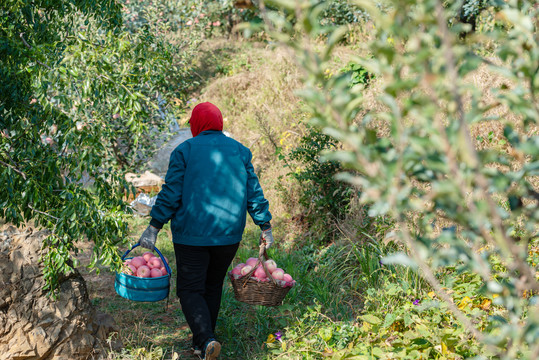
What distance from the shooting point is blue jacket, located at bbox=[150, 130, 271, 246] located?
369 cm

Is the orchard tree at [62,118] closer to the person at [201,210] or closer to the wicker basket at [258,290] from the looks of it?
the person at [201,210]

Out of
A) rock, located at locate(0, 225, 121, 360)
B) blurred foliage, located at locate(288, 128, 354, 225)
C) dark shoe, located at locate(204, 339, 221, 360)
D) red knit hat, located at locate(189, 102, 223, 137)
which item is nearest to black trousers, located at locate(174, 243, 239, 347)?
dark shoe, located at locate(204, 339, 221, 360)

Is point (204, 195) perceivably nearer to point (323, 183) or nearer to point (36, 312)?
point (36, 312)

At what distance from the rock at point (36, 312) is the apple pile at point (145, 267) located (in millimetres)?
339

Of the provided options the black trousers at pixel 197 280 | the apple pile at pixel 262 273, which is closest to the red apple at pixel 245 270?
the apple pile at pixel 262 273

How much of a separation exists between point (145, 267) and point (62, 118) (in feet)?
4.11

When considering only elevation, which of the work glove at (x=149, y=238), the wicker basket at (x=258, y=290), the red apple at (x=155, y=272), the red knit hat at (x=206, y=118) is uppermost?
the red knit hat at (x=206, y=118)

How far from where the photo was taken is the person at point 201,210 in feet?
12.1

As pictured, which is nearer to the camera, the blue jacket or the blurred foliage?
the blue jacket

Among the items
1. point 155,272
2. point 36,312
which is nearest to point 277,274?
point 155,272

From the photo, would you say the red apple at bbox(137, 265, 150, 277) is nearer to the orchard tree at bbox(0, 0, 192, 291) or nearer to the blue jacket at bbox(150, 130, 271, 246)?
the blue jacket at bbox(150, 130, 271, 246)

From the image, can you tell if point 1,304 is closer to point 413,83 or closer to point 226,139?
point 226,139

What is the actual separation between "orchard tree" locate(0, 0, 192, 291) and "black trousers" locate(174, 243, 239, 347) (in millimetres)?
656

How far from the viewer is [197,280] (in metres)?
3.79
